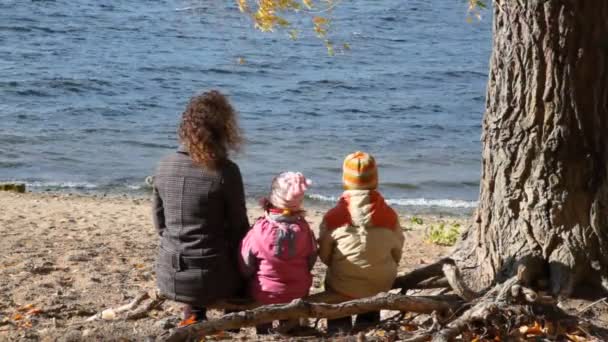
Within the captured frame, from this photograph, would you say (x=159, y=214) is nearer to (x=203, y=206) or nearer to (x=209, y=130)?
(x=203, y=206)

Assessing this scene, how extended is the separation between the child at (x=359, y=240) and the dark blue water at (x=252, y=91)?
2337 millimetres

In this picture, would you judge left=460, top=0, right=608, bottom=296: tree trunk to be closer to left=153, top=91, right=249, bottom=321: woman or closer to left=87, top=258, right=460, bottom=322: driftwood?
left=87, top=258, right=460, bottom=322: driftwood

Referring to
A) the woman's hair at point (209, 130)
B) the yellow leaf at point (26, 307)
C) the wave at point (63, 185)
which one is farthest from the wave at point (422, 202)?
the woman's hair at point (209, 130)

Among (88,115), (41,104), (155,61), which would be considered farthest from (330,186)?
(155,61)

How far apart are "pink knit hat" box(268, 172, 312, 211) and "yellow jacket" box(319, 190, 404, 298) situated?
0.71ft

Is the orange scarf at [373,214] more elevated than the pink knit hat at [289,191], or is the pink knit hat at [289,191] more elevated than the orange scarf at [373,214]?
the pink knit hat at [289,191]

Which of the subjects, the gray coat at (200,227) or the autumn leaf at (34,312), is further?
the autumn leaf at (34,312)

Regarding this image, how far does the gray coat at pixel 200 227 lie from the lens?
5762mm

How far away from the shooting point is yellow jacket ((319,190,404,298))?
5.74m

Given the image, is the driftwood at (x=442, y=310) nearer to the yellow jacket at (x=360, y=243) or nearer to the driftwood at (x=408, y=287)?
the driftwood at (x=408, y=287)

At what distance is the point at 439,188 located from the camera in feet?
52.9

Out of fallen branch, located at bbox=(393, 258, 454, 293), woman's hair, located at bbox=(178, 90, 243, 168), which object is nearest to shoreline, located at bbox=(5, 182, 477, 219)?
fallen branch, located at bbox=(393, 258, 454, 293)

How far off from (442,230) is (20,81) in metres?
15.9

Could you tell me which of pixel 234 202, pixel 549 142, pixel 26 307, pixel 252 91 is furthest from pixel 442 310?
pixel 252 91
